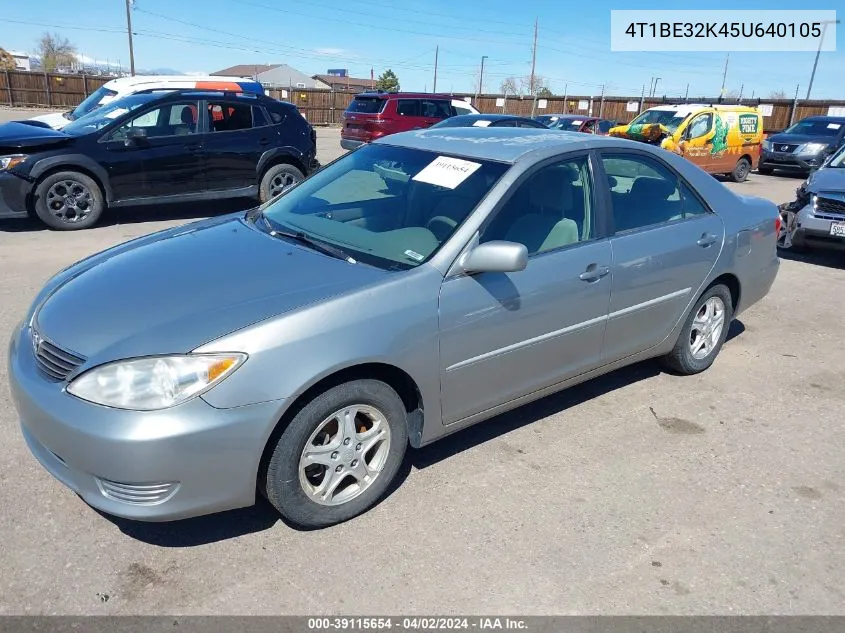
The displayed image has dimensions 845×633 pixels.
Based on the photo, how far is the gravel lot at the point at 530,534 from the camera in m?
2.62

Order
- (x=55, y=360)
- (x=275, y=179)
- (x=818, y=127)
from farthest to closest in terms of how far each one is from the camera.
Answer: (x=818, y=127)
(x=275, y=179)
(x=55, y=360)

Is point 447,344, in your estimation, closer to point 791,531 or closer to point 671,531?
point 671,531

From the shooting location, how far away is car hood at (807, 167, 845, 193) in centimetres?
816

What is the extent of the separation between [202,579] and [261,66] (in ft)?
370

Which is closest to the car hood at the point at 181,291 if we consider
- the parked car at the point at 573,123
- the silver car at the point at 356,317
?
the silver car at the point at 356,317

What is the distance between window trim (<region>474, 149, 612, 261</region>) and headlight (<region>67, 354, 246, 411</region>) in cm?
144

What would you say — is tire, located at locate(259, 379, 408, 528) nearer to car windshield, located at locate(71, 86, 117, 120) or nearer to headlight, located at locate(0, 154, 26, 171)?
headlight, located at locate(0, 154, 26, 171)

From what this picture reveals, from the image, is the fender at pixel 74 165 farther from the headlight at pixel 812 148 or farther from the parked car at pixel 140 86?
the headlight at pixel 812 148

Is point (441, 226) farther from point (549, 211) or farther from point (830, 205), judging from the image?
point (830, 205)

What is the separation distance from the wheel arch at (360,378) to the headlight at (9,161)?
6.84 metres

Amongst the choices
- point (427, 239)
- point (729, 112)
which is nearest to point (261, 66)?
point (729, 112)

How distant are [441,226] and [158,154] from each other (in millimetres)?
6466

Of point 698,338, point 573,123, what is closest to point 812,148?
point 573,123

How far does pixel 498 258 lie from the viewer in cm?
304
